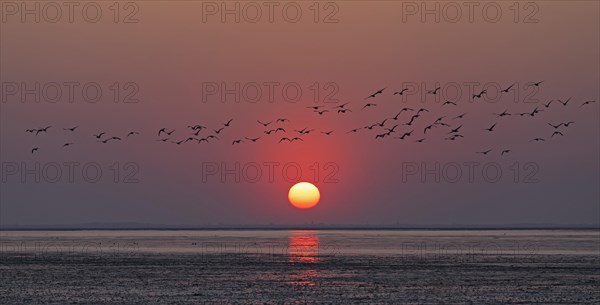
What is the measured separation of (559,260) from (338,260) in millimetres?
17928

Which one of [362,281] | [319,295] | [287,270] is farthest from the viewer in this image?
[287,270]

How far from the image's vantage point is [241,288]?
5353cm

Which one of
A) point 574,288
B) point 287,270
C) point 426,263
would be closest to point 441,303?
point 574,288

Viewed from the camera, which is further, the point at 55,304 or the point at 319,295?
the point at 319,295

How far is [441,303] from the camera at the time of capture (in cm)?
4616

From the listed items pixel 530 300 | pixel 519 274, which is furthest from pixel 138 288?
pixel 519 274

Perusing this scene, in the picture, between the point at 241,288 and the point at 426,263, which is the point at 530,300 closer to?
the point at 241,288

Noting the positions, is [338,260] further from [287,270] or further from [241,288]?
[241,288]

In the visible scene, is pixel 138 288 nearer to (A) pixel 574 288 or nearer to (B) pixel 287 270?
(B) pixel 287 270

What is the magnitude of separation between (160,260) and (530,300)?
43.2 meters

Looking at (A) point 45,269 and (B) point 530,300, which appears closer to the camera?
(B) point 530,300

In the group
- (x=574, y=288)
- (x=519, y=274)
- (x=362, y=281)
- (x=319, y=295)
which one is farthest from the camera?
(x=519, y=274)

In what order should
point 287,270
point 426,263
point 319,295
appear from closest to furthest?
point 319,295
point 287,270
point 426,263

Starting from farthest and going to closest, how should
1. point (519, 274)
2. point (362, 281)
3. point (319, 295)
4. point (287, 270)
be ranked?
point (287, 270) < point (519, 274) < point (362, 281) < point (319, 295)
